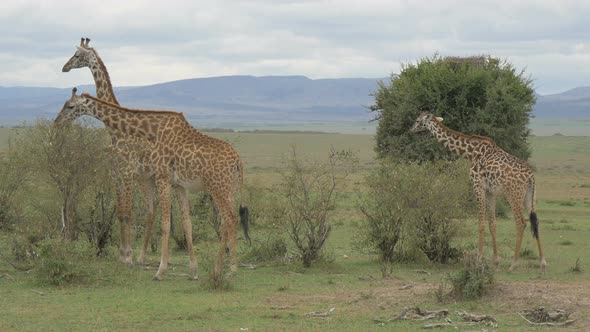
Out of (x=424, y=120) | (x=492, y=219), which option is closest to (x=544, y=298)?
(x=492, y=219)

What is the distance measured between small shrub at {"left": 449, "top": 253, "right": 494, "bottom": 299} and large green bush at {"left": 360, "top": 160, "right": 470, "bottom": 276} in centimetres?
359

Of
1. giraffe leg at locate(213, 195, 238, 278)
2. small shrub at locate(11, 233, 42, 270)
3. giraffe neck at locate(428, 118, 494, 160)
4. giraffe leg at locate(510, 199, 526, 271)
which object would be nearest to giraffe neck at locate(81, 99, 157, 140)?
giraffe leg at locate(213, 195, 238, 278)

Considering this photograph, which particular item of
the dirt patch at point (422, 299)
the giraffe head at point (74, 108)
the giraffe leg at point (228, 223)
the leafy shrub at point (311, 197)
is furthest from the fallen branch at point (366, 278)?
the giraffe head at point (74, 108)

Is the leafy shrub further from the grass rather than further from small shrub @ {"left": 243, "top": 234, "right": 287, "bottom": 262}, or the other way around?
small shrub @ {"left": 243, "top": 234, "right": 287, "bottom": 262}

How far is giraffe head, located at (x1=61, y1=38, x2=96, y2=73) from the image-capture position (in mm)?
17125

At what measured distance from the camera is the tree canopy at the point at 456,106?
28406 mm

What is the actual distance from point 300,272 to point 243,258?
181 centimetres

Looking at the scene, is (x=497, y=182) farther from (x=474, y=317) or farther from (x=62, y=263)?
(x=62, y=263)

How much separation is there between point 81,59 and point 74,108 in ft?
6.35

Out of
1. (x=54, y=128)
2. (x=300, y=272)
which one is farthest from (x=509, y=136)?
(x=54, y=128)

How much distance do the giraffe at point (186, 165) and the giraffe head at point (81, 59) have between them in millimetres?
1822

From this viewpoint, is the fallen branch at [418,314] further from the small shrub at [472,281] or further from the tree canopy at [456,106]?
the tree canopy at [456,106]

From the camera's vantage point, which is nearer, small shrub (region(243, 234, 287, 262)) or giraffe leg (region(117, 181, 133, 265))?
giraffe leg (region(117, 181, 133, 265))

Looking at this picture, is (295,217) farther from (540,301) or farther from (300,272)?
(540,301)
